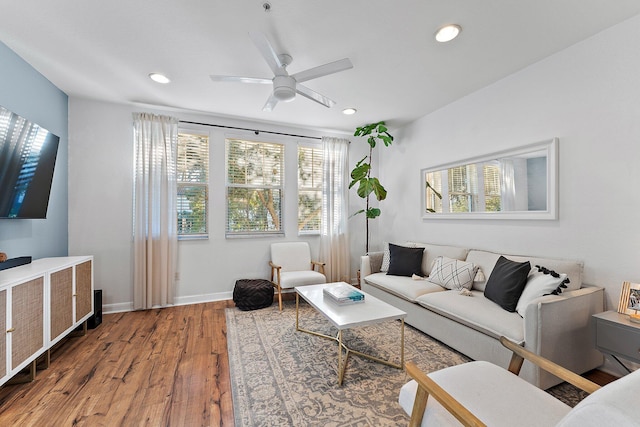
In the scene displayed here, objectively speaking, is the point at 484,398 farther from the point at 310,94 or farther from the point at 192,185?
the point at 192,185

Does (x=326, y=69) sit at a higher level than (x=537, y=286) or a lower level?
higher

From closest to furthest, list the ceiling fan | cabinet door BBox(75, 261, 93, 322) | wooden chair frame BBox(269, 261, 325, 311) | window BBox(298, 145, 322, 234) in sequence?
the ceiling fan, cabinet door BBox(75, 261, 93, 322), wooden chair frame BBox(269, 261, 325, 311), window BBox(298, 145, 322, 234)

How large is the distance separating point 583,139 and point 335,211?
3.05m

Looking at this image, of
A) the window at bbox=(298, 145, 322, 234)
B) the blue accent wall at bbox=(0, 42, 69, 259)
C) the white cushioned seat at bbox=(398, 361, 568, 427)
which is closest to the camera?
the white cushioned seat at bbox=(398, 361, 568, 427)

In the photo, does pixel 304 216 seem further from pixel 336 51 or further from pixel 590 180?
pixel 590 180

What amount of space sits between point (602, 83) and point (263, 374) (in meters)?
3.53

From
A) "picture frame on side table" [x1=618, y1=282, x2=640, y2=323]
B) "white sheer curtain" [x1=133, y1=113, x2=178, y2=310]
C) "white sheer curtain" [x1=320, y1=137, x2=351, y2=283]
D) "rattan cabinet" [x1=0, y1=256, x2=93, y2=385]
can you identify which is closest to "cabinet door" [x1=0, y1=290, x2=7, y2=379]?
"rattan cabinet" [x1=0, y1=256, x2=93, y2=385]

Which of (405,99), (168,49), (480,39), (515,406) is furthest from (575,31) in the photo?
(168,49)

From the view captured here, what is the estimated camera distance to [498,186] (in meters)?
2.95

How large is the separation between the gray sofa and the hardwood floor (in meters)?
1.87

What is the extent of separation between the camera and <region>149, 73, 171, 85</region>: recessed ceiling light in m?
2.77

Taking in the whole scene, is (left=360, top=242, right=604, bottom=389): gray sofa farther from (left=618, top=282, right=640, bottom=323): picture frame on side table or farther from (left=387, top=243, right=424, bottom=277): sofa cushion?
(left=387, top=243, right=424, bottom=277): sofa cushion

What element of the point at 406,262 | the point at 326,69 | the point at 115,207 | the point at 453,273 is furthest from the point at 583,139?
the point at 115,207

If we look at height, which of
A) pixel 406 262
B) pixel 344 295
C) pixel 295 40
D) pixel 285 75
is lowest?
pixel 344 295
